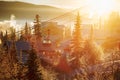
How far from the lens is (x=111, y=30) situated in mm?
138125

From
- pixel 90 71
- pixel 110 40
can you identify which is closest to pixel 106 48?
pixel 110 40

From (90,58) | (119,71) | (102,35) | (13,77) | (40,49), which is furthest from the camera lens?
(102,35)

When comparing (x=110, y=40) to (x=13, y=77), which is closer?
(x=13, y=77)

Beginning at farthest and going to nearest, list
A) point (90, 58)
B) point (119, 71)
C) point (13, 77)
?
point (90, 58)
point (119, 71)
point (13, 77)

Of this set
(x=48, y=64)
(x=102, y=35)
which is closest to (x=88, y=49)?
(x=48, y=64)

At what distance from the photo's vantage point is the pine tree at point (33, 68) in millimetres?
40794

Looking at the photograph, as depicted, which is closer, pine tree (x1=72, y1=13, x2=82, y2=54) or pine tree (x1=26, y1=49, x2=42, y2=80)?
pine tree (x1=26, y1=49, x2=42, y2=80)

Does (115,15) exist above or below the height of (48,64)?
above

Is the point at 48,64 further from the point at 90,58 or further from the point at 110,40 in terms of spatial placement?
the point at 110,40

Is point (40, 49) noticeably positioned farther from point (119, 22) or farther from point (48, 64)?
point (119, 22)

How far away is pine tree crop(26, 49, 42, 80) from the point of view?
40794 millimetres

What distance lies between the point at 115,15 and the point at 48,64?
87486 millimetres

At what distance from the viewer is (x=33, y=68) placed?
41062 millimetres

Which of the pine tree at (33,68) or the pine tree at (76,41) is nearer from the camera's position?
the pine tree at (33,68)
